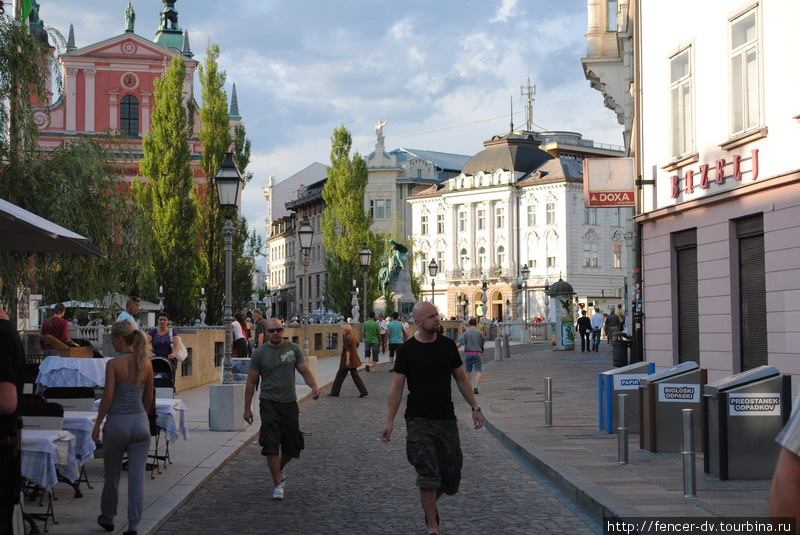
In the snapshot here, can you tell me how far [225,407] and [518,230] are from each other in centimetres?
8543

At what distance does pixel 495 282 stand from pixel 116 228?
80.3 metres

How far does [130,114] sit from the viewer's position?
68250mm

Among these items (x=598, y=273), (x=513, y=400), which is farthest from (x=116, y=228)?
(x=598, y=273)

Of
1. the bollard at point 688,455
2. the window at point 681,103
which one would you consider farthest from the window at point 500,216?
the bollard at point 688,455

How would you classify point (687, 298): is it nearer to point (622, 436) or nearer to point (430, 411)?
point (622, 436)

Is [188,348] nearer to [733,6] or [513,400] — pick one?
[513,400]

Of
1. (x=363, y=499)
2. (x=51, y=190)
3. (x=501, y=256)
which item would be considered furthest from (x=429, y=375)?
(x=501, y=256)

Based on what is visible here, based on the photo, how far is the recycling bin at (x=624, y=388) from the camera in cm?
1472

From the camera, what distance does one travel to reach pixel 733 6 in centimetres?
1719

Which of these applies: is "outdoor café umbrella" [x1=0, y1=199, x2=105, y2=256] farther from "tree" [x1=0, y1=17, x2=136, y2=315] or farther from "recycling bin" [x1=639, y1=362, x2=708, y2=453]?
"tree" [x1=0, y1=17, x2=136, y2=315]

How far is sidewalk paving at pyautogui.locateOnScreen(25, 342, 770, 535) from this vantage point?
9.09 metres

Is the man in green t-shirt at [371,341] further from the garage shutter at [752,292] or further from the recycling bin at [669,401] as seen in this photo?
the recycling bin at [669,401]

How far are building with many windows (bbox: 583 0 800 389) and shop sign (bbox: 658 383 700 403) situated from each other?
9.03 ft

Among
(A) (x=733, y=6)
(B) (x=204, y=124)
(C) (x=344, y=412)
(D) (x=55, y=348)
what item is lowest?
(C) (x=344, y=412)
